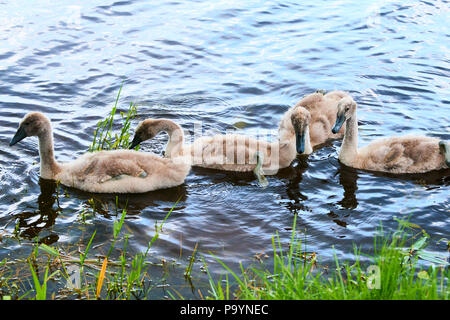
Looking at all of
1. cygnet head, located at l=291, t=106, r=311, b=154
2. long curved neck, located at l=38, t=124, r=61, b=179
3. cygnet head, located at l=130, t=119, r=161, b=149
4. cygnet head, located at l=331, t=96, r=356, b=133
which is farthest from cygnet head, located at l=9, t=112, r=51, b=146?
cygnet head, located at l=331, t=96, r=356, b=133

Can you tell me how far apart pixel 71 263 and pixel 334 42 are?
7.88 metres

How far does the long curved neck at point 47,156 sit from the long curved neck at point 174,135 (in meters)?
1.33

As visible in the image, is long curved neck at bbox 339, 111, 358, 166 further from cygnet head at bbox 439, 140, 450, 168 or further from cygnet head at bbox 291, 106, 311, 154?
cygnet head at bbox 439, 140, 450, 168

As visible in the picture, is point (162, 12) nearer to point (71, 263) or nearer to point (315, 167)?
point (315, 167)

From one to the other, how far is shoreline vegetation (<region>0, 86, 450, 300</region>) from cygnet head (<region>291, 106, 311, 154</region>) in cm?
167

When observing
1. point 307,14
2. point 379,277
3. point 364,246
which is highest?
point 307,14

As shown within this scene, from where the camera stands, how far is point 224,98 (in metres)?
9.84

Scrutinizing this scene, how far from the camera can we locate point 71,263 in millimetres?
5738

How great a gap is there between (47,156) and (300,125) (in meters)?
3.05

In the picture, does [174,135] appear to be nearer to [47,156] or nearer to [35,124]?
[47,156]

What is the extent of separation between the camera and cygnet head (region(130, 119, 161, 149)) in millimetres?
7785

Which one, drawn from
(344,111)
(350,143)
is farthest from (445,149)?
(344,111)

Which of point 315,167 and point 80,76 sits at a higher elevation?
point 80,76
